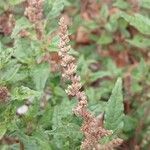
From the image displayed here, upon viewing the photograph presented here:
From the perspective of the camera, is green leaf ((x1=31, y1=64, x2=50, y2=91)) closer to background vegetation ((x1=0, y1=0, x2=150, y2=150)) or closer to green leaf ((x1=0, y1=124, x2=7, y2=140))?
background vegetation ((x1=0, y1=0, x2=150, y2=150))

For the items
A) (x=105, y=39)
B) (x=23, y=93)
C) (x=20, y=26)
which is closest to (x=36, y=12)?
(x=20, y=26)

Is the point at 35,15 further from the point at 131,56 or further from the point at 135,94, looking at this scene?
the point at 131,56

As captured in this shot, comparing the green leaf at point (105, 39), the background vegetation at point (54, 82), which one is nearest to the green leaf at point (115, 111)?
the background vegetation at point (54, 82)

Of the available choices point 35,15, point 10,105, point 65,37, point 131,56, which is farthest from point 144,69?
point 65,37

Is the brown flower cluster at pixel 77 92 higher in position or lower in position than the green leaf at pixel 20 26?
lower

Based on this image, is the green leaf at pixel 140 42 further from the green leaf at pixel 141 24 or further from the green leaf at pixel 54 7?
the green leaf at pixel 54 7

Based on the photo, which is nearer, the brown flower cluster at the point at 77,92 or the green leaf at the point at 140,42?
the brown flower cluster at the point at 77,92

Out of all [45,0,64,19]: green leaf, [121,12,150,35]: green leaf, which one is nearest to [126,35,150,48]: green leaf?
[121,12,150,35]: green leaf
